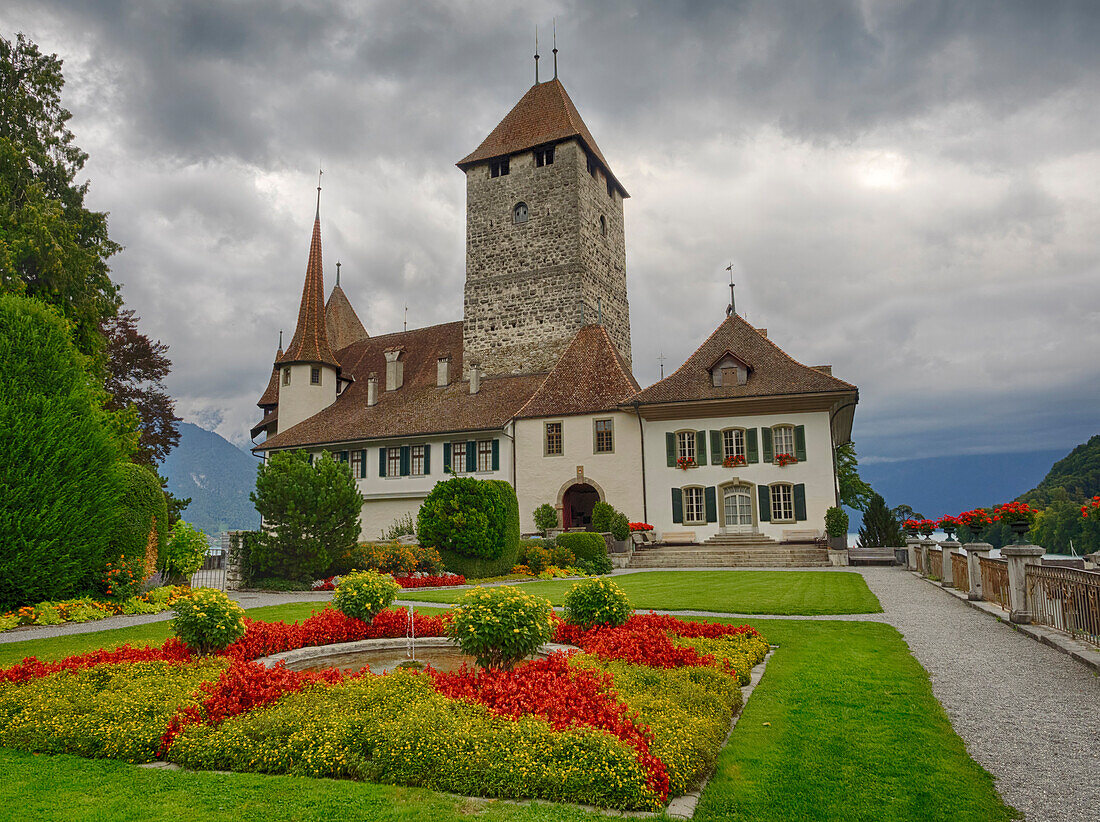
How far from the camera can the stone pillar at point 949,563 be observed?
17.2m

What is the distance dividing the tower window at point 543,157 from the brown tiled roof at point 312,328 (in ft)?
44.1

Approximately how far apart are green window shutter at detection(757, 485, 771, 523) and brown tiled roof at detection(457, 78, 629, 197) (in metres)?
20.4

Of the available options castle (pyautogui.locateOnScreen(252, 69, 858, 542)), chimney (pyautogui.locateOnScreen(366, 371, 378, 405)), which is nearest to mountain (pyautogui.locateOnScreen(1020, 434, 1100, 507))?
castle (pyautogui.locateOnScreen(252, 69, 858, 542))

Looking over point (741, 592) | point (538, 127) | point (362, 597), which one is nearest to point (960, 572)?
point (741, 592)

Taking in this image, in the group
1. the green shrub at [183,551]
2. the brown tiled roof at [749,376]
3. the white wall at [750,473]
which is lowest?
the green shrub at [183,551]

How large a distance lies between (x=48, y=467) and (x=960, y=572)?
18.8 m

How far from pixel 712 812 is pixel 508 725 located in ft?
5.21

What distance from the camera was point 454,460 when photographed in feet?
111

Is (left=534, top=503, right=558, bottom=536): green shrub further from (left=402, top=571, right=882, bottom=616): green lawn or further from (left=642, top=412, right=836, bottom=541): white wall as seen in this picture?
(left=402, top=571, right=882, bottom=616): green lawn

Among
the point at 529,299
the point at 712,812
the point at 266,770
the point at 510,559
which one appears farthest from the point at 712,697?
the point at 529,299

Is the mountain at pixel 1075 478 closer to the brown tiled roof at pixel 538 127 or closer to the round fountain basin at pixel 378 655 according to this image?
the brown tiled roof at pixel 538 127

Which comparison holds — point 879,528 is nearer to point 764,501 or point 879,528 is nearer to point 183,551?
point 764,501

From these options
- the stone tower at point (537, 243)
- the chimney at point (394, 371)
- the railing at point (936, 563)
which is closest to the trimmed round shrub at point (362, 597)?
the railing at point (936, 563)

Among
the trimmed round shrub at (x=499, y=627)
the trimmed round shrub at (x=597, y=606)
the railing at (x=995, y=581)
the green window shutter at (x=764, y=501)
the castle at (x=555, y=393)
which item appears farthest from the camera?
the castle at (x=555, y=393)
